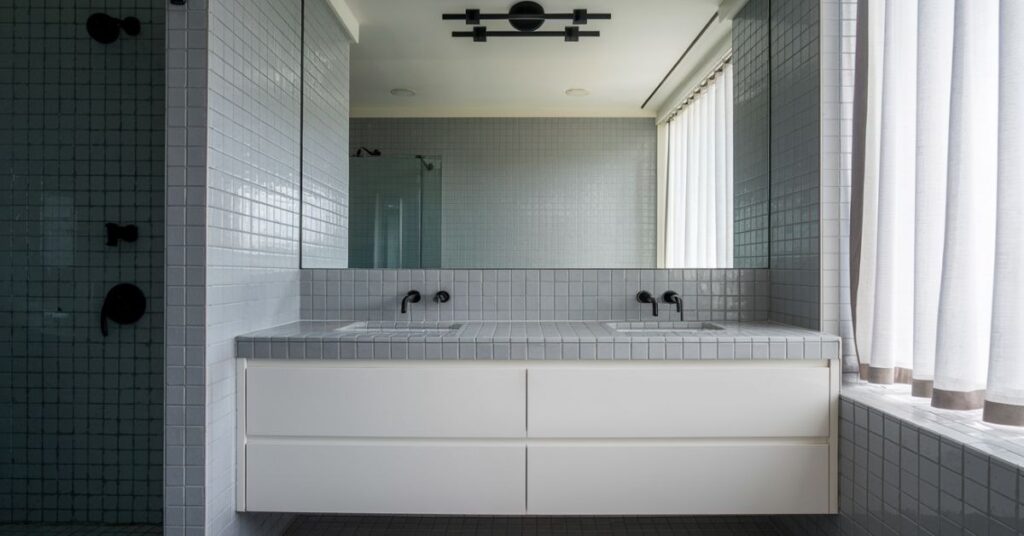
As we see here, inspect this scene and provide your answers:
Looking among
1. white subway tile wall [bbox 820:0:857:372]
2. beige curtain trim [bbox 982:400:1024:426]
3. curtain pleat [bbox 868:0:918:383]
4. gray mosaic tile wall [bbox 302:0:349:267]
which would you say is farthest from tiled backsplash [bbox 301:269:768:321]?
beige curtain trim [bbox 982:400:1024:426]

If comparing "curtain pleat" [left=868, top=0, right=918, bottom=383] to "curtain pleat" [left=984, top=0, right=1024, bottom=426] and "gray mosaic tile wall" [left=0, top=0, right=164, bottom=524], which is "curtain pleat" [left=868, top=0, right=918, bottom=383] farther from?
"gray mosaic tile wall" [left=0, top=0, right=164, bottom=524]

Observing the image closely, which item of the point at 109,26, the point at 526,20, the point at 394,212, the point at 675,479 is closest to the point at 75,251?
the point at 109,26

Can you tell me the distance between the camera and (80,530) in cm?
199

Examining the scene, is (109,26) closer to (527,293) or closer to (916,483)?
(527,293)

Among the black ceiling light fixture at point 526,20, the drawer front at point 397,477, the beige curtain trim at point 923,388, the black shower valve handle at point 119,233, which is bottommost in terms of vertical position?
the drawer front at point 397,477

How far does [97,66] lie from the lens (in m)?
2.04

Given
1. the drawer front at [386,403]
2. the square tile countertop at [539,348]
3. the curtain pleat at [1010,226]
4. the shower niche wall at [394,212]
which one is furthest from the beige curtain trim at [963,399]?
the shower niche wall at [394,212]

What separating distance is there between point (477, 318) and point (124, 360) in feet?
4.36

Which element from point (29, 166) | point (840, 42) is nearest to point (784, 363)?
point (840, 42)

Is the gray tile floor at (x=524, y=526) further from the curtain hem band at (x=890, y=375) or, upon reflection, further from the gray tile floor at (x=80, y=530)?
the curtain hem band at (x=890, y=375)

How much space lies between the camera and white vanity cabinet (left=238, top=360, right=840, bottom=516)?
5.50 ft

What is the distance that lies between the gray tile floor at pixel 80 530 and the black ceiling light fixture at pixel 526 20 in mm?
2233

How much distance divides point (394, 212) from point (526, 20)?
95 centimetres

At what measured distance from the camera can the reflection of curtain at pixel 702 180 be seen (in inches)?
85.0
